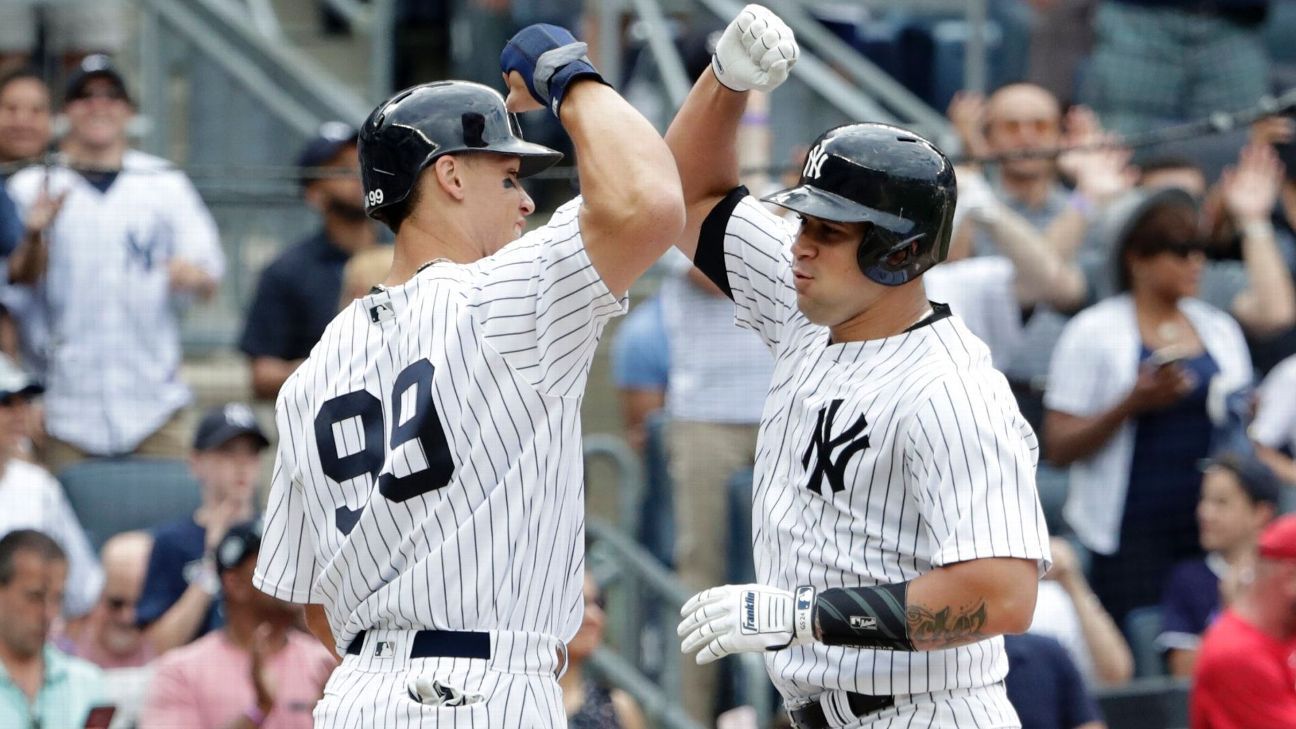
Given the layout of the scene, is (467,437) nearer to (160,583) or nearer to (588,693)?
(588,693)

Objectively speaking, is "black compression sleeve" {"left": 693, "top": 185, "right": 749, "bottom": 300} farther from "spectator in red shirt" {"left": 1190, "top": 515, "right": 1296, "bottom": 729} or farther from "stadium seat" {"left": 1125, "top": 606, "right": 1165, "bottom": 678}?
"stadium seat" {"left": 1125, "top": 606, "right": 1165, "bottom": 678}

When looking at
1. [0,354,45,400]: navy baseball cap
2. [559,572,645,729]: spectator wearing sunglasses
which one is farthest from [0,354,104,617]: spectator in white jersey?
[559,572,645,729]: spectator wearing sunglasses

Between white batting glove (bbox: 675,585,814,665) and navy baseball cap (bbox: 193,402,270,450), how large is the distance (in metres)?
3.10

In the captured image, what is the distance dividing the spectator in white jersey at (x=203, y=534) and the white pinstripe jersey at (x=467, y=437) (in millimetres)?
2565

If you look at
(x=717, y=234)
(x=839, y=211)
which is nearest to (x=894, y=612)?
(x=839, y=211)

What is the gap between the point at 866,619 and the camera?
3.22 metres

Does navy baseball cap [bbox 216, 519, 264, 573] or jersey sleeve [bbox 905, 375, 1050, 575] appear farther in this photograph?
navy baseball cap [bbox 216, 519, 264, 573]

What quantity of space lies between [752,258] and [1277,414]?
358 centimetres

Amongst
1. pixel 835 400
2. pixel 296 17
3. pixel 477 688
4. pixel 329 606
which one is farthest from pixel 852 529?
pixel 296 17

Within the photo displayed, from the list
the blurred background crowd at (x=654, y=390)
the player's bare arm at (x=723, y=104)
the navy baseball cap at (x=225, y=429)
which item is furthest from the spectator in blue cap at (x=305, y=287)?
the player's bare arm at (x=723, y=104)

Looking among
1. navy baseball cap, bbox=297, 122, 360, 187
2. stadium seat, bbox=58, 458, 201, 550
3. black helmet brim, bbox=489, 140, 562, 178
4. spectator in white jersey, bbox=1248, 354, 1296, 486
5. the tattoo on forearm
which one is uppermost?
navy baseball cap, bbox=297, 122, 360, 187

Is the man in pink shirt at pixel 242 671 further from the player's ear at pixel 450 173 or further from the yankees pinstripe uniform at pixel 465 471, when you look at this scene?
the player's ear at pixel 450 173

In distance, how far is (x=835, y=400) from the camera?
11.4 ft

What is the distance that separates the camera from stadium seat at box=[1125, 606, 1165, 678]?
6371 mm
